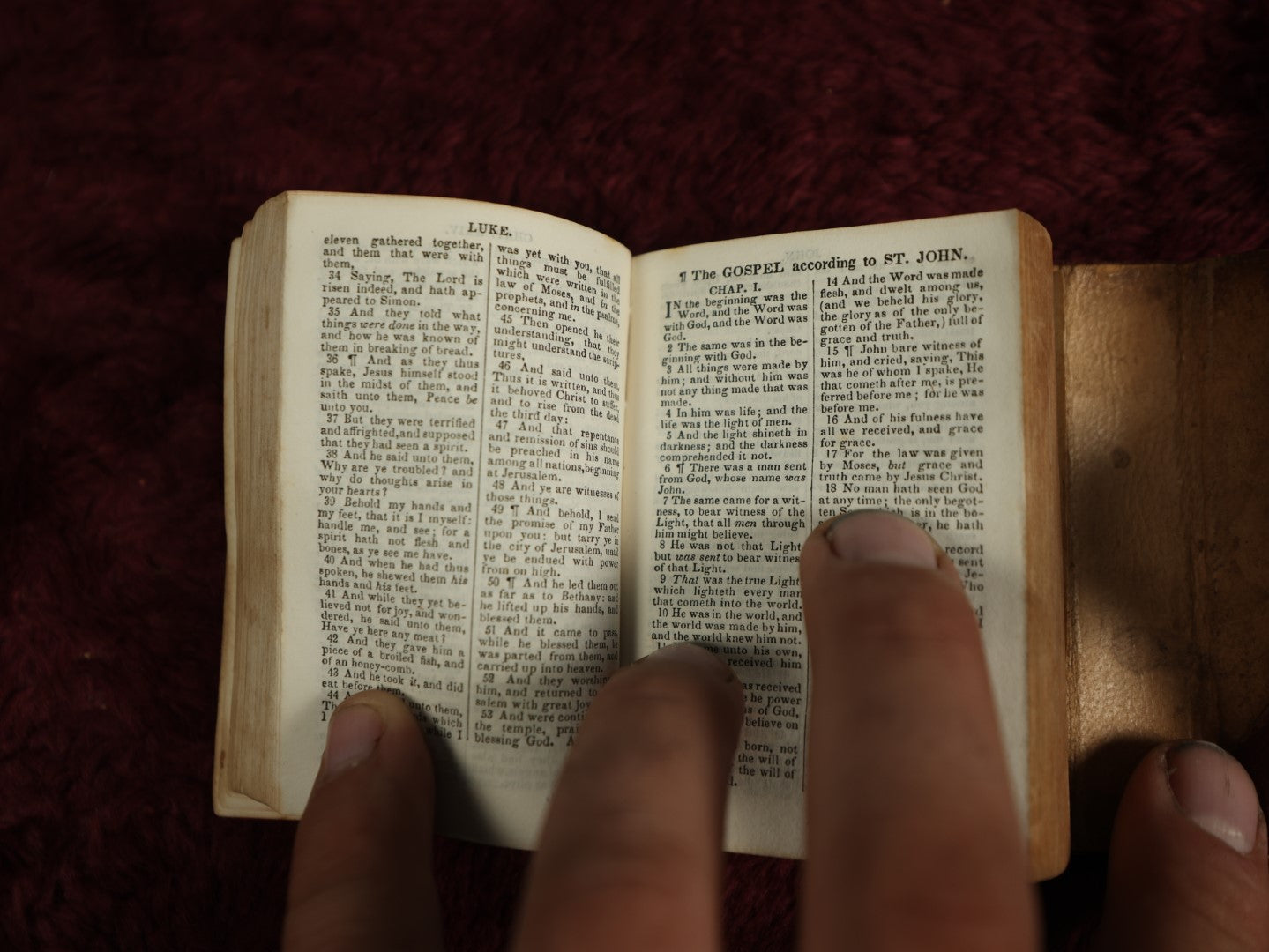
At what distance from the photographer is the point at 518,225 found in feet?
1.95

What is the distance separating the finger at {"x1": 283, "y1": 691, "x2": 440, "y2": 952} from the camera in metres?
0.54

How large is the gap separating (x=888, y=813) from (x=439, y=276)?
0.44 m

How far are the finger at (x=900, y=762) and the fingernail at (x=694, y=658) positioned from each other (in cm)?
7

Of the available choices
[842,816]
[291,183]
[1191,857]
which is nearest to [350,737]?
[842,816]

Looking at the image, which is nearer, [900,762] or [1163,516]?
[900,762]

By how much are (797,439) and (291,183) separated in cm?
47

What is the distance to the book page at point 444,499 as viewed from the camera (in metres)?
0.58

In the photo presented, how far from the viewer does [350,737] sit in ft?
1.85

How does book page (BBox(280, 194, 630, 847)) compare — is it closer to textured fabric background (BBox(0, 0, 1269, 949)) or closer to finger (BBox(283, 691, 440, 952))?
finger (BBox(283, 691, 440, 952))

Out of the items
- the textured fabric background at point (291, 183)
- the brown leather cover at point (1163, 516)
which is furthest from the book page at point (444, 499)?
the brown leather cover at point (1163, 516)

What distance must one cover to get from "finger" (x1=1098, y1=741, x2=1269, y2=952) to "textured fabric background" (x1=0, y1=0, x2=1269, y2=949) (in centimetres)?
24

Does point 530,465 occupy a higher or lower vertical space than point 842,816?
higher

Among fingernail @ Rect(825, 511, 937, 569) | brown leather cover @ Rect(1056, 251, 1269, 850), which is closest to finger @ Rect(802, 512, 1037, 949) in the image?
fingernail @ Rect(825, 511, 937, 569)

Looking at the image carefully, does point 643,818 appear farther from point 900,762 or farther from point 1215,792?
point 1215,792
